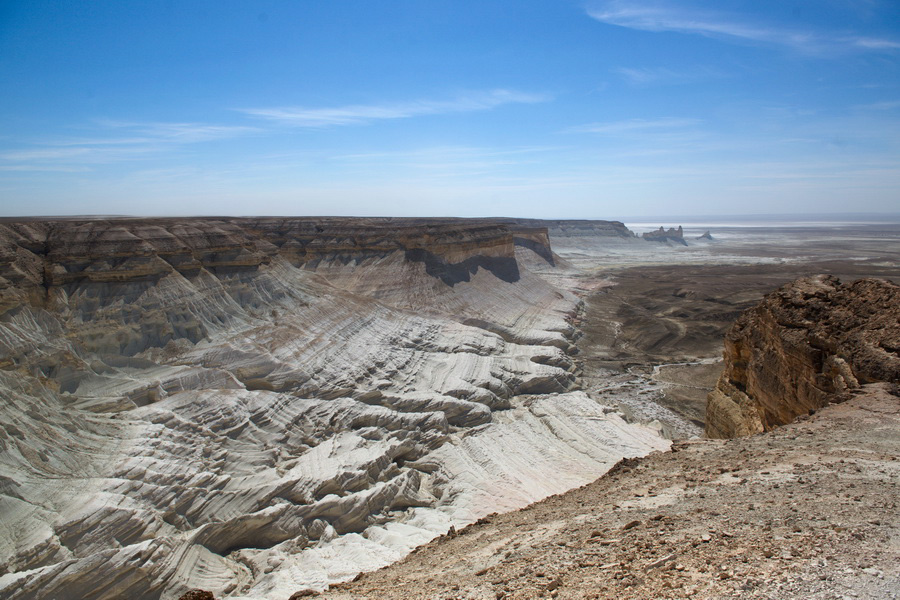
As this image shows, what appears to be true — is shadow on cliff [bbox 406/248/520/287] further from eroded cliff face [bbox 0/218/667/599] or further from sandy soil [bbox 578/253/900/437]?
eroded cliff face [bbox 0/218/667/599]

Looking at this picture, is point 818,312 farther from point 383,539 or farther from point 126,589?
point 126,589

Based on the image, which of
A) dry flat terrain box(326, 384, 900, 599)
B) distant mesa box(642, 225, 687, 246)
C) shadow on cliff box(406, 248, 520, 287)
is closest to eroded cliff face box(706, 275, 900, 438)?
dry flat terrain box(326, 384, 900, 599)

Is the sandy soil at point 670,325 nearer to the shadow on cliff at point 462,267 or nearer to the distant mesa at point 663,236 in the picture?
the shadow on cliff at point 462,267

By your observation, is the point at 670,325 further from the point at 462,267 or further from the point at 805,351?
the point at 805,351

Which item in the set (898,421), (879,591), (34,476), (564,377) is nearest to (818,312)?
(898,421)

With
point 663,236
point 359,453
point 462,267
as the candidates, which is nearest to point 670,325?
point 462,267
